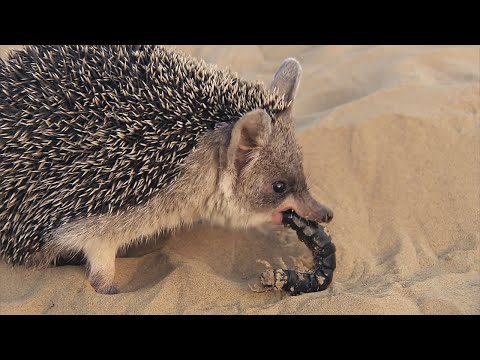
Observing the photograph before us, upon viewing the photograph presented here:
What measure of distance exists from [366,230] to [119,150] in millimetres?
3064

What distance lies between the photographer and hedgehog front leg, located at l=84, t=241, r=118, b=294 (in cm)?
518

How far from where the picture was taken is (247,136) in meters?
4.99

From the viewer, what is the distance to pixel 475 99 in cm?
743

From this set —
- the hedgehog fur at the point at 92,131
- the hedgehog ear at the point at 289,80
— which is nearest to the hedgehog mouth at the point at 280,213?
the hedgehog fur at the point at 92,131

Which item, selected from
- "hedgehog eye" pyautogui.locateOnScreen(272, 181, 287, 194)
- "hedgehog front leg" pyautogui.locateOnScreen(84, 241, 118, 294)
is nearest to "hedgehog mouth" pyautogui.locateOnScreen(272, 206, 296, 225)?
"hedgehog eye" pyautogui.locateOnScreen(272, 181, 287, 194)

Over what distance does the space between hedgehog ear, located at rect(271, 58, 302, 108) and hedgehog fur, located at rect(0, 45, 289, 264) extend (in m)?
0.55

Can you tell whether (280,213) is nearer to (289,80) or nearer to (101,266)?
(289,80)

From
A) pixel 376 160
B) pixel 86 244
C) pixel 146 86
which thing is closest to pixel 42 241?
pixel 86 244

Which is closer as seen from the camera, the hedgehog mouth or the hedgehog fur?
the hedgehog fur

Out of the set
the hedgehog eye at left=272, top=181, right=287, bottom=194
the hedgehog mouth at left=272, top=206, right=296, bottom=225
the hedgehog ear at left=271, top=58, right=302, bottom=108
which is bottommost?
the hedgehog mouth at left=272, top=206, right=296, bottom=225

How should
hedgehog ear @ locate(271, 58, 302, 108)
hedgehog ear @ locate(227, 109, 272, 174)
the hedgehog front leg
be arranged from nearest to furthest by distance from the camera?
1. hedgehog ear @ locate(227, 109, 272, 174)
2. the hedgehog front leg
3. hedgehog ear @ locate(271, 58, 302, 108)

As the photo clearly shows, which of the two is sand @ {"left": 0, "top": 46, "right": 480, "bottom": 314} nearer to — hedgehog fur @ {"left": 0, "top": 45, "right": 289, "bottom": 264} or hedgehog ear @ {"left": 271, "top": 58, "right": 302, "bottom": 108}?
hedgehog fur @ {"left": 0, "top": 45, "right": 289, "bottom": 264}

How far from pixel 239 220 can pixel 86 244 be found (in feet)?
5.18

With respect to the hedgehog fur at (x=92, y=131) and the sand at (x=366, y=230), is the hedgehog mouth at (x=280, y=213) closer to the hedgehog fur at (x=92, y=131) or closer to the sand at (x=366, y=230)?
the sand at (x=366, y=230)
